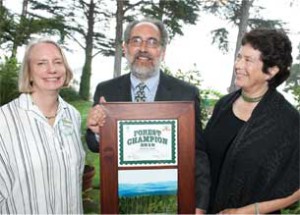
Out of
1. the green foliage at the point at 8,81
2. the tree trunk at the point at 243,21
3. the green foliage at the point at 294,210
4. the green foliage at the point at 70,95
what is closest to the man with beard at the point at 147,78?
the green foliage at the point at 70,95

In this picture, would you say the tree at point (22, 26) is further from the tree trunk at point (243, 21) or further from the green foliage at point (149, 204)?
the green foliage at point (149, 204)

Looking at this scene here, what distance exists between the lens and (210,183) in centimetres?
164

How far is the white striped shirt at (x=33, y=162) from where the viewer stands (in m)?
1.54

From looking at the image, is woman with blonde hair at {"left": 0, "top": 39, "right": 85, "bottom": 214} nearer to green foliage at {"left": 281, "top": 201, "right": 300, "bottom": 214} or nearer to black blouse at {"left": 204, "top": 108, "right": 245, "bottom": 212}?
black blouse at {"left": 204, "top": 108, "right": 245, "bottom": 212}

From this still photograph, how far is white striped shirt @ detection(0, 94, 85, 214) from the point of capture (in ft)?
5.06

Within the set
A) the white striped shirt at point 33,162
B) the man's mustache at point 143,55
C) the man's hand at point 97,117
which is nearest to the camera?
the man's hand at point 97,117

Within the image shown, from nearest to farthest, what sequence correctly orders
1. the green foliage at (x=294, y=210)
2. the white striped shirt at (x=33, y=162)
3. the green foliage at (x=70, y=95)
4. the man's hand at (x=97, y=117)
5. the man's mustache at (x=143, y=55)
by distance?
1. the man's hand at (x=97, y=117)
2. the white striped shirt at (x=33, y=162)
3. the man's mustache at (x=143, y=55)
4. the green foliage at (x=70, y=95)
5. the green foliage at (x=294, y=210)

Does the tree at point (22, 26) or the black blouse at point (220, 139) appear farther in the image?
the tree at point (22, 26)

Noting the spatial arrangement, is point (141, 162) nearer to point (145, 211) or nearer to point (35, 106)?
point (145, 211)

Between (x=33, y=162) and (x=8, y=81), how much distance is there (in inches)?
39.6

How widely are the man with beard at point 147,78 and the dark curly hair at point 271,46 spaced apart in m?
0.31

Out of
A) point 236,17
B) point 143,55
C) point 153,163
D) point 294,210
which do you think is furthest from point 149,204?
point 236,17

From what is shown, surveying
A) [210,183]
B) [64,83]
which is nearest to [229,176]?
[210,183]

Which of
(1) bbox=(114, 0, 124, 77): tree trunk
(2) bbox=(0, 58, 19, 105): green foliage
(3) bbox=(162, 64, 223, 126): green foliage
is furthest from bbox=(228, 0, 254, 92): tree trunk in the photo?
(2) bbox=(0, 58, 19, 105): green foliage
